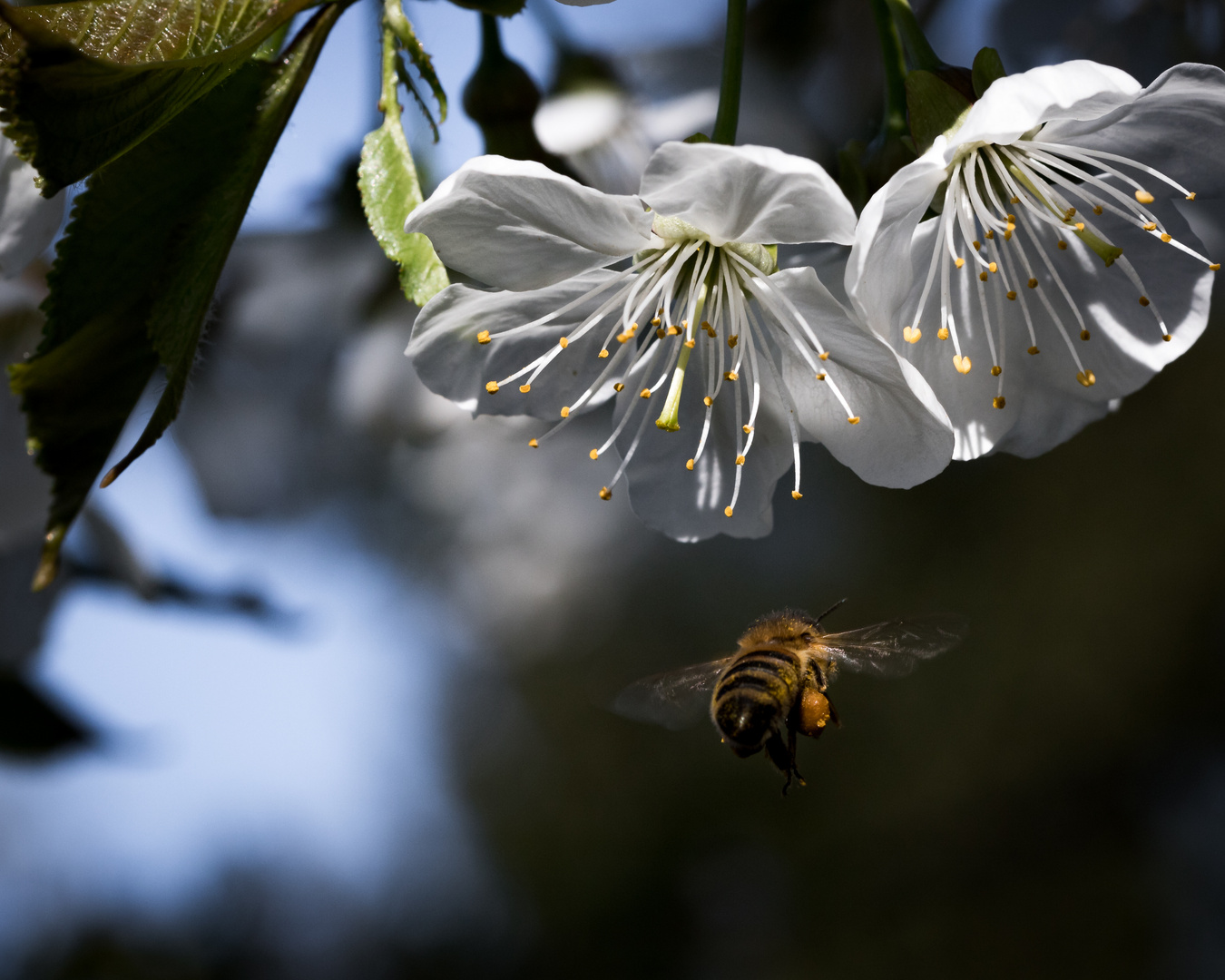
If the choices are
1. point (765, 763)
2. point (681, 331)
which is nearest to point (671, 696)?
point (681, 331)

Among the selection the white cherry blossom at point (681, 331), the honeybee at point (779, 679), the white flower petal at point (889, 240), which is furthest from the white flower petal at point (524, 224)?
the honeybee at point (779, 679)

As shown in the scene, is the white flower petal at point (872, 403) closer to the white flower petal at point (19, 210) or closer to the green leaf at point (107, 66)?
the green leaf at point (107, 66)

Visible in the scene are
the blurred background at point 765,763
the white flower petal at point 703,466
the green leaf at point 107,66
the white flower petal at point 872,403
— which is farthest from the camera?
Result: the blurred background at point 765,763

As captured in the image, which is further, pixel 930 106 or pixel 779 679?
pixel 779 679

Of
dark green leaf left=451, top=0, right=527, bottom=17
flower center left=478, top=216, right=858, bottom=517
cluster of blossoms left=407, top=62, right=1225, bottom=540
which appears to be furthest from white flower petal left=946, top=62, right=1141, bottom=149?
dark green leaf left=451, top=0, right=527, bottom=17

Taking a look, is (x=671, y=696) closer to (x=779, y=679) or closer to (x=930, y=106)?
(x=779, y=679)

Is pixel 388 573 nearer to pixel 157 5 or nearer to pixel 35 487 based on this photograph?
pixel 35 487
